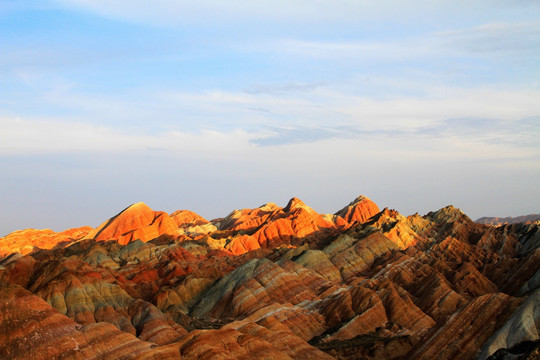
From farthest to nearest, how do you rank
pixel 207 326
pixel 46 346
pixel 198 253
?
pixel 198 253 → pixel 207 326 → pixel 46 346

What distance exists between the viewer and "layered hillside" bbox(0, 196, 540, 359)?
67.4 metres

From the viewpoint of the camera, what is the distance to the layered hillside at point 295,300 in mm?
67438

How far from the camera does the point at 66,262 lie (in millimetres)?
131875

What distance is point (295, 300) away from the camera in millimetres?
132250

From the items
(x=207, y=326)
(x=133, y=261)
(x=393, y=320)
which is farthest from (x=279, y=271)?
(x=133, y=261)

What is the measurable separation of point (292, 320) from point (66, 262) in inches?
1983

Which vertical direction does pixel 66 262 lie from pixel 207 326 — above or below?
above

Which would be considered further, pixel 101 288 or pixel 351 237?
pixel 351 237

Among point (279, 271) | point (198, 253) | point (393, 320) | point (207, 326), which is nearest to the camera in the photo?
point (393, 320)

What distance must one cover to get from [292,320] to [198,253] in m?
87.0

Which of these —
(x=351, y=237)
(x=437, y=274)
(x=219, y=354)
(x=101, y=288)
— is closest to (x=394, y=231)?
(x=351, y=237)

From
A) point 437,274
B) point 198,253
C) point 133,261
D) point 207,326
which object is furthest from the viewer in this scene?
point 198,253

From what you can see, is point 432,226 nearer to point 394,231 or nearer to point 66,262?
point 394,231

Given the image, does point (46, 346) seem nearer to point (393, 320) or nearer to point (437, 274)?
point (393, 320)
